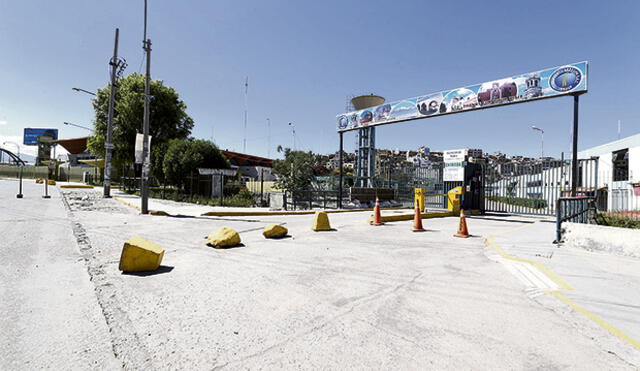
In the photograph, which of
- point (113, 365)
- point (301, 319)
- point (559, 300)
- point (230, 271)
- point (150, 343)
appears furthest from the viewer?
point (230, 271)

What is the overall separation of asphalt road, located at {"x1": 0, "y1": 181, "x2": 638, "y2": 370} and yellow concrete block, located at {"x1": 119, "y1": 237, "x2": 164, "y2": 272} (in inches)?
7.5

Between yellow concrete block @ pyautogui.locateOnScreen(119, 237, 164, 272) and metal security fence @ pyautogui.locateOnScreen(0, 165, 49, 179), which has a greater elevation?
metal security fence @ pyautogui.locateOnScreen(0, 165, 49, 179)

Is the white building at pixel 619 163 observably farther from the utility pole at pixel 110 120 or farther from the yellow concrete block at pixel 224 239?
the utility pole at pixel 110 120

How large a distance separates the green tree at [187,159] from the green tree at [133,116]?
24.4 ft

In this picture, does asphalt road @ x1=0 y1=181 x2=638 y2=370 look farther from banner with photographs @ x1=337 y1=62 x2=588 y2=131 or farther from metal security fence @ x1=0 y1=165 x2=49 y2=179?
metal security fence @ x1=0 y1=165 x2=49 y2=179

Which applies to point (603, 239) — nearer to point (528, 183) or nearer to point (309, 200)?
point (528, 183)

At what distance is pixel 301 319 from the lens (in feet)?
10.1

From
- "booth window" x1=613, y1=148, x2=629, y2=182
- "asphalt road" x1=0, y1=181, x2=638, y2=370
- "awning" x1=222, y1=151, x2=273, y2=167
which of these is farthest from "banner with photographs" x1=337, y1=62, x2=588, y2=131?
"awning" x1=222, y1=151, x2=273, y2=167

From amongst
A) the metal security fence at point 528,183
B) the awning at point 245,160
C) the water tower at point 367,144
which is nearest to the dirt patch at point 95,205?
the metal security fence at point 528,183

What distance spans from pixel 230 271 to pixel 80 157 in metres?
77.0

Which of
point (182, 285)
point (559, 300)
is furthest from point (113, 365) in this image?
point (559, 300)

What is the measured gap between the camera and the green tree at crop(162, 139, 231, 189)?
74.0 feet

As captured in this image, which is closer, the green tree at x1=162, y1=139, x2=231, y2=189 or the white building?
the green tree at x1=162, y1=139, x2=231, y2=189

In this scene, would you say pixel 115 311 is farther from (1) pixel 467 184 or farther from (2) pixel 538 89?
(1) pixel 467 184
